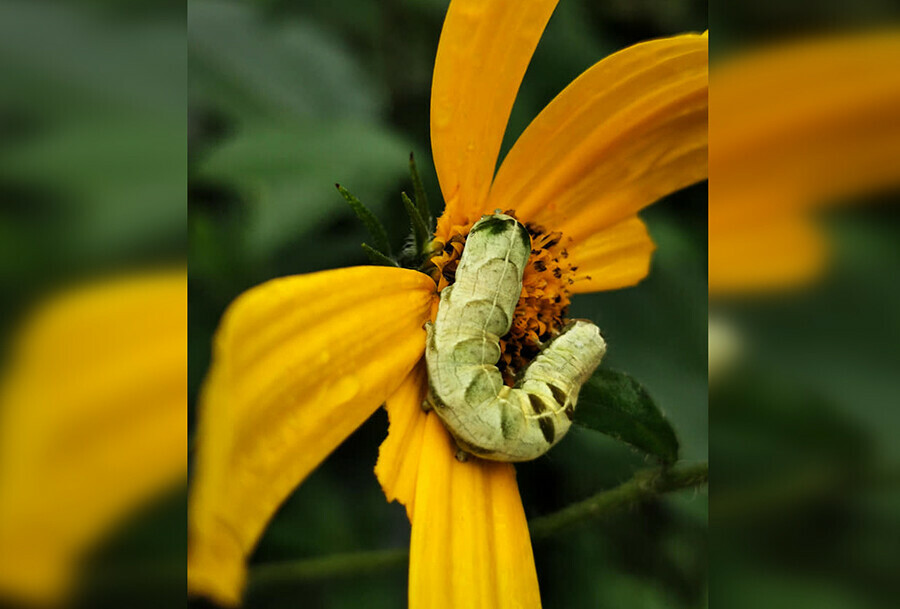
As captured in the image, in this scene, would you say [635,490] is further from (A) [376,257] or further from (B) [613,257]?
(A) [376,257]

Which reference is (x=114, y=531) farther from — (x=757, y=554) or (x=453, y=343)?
(x=757, y=554)

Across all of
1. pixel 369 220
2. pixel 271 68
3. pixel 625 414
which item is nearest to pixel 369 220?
pixel 369 220

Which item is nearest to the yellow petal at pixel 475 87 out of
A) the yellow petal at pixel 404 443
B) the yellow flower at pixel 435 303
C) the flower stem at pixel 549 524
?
the yellow flower at pixel 435 303

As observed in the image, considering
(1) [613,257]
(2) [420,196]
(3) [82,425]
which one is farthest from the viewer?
(1) [613,257]

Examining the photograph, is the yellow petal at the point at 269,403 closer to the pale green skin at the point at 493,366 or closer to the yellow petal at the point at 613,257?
the pale green skin at the point at 493,366

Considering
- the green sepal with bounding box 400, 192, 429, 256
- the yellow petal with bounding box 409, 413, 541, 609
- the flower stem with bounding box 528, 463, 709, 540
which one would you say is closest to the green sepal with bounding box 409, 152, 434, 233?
the green sepal with bounding box 400, 192, 429, 256

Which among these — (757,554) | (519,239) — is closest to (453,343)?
(519,239)

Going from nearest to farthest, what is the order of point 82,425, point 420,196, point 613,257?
point 82,425 < point 420,196 < point 613,257
